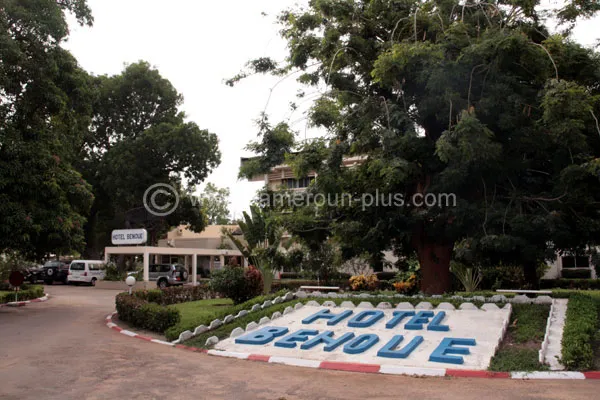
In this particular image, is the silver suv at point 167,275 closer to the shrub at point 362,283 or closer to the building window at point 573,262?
the shrub at point 362,283

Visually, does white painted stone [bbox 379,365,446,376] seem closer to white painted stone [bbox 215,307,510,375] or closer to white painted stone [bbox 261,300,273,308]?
white painted stone [bbox 215,307,510,375]

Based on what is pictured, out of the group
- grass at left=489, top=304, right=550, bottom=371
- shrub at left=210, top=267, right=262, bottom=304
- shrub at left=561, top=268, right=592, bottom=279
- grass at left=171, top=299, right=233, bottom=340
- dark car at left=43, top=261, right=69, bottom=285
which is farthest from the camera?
dark car at left=43, top=261, right=69, bottom=285

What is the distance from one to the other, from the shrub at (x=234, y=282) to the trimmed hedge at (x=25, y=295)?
9.41 meters

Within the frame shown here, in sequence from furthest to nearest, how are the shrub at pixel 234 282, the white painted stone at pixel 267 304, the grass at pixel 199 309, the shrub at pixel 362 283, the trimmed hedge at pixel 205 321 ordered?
the shrub at pixel 362 283 → the shrub at pixel 234 282 → the grass at pixel 199 309 → the white painted stone at pixel 267 304 → the trimmed hedge at pixel 205 321

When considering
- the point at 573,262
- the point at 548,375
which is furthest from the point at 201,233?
the point at 548,375

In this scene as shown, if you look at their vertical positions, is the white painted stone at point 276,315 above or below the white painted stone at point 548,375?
above

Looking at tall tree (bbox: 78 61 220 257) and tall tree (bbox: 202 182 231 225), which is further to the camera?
tall tree (bbox: 202 182 231 225)

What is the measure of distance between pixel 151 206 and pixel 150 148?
4279 millimetres

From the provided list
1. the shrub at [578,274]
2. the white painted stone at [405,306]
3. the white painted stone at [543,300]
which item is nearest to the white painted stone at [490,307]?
the white painted stone at [543,300]

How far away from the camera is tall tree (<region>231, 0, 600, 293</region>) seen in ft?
36.7

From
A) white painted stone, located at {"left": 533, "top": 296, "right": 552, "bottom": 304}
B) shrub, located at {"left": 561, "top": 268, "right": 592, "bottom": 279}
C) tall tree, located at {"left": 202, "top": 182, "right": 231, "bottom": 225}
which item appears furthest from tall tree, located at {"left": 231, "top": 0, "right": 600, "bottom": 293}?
tall tree, located at {"left": 202, "top": 182, "right": 231, "bottom": 225}

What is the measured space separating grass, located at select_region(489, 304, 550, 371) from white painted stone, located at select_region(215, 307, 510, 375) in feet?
0.63

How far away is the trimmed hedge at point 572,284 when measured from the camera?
2414 centimetres

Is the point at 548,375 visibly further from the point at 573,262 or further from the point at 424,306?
the point at 573,262
